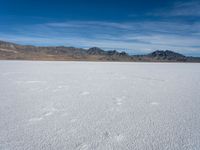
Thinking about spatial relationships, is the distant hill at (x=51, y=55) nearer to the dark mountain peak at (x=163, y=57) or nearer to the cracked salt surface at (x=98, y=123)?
the dark mountain peak at (x=163, y=57)

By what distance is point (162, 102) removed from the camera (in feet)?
12.0

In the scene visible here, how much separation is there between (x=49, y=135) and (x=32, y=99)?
186 cm

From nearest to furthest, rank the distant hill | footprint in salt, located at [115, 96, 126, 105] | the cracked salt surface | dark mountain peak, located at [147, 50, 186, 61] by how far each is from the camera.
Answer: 1. the cracked salt surface
2. footprint in salt, located at [115, 96, 126, 105]
3. the distant hill
4. dark mountain peak, located at [147, 50, 186, 61]

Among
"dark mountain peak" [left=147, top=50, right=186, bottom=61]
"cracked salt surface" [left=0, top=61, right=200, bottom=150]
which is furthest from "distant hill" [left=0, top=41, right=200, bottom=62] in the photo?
"cracked salt surface" [left=0, top=61, right=200, bottom=150]

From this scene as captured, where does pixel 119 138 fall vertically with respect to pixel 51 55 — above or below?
above

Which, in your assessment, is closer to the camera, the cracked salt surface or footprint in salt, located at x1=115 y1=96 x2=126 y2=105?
the cracked salt surface

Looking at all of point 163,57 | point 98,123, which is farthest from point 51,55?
point 163,57

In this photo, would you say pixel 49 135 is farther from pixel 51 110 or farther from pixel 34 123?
pixel 51 110

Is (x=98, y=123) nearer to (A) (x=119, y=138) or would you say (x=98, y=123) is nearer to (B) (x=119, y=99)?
(A) (x=119, y=138)

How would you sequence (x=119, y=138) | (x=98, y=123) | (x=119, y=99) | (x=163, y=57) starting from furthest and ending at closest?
(x=163, y=57), (x=119, y=99), (x=98, y=123), (x=119, y=138)

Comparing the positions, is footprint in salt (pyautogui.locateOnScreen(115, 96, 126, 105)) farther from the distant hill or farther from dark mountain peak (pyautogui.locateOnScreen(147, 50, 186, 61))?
dark mountain peak (pyautogui.locateOnScreen(147, 50, 186, 61))

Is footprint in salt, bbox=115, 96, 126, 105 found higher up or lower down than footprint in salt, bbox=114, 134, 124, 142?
lower down

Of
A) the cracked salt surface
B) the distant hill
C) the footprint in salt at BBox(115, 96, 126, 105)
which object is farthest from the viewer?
the distant hill

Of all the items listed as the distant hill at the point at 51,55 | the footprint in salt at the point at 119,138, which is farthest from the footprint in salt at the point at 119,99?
the distant hill at the point at 51,55
